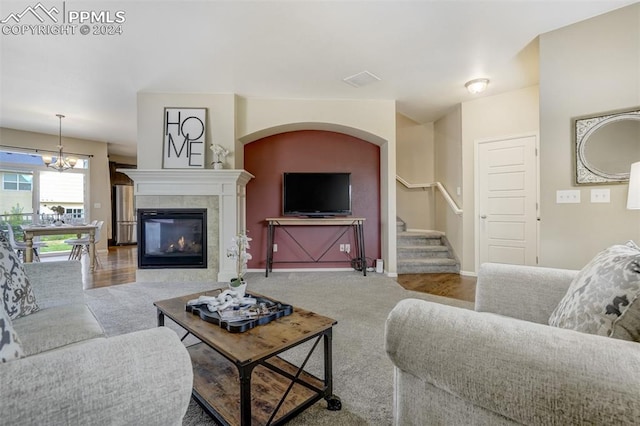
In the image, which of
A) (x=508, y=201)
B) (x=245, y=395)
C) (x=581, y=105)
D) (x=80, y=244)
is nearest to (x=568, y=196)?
(x=581, y=105)

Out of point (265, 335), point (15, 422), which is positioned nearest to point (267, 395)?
point (265, 335)

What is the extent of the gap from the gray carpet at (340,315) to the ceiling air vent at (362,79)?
8.65ft

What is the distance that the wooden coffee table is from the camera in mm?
1120

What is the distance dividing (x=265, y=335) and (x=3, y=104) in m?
5.97

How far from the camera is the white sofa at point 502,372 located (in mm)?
589

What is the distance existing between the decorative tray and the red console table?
2.58 m

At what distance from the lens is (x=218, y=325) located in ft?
4.59

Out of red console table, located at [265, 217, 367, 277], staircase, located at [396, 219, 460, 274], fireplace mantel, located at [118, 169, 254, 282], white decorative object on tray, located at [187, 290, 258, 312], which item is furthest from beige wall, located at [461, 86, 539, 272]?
white decorative object on tray, located at [187, 290, 258, 312]

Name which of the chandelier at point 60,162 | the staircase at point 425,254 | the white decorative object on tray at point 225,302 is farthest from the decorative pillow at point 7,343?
the chandelier at point 60,162

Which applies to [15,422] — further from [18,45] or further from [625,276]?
[18,45]

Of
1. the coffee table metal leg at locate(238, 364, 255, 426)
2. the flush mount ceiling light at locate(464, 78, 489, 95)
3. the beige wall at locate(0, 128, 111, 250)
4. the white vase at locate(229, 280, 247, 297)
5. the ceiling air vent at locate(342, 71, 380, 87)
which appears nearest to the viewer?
the coffee table metal leg at locate(238, 364, 255, 426)

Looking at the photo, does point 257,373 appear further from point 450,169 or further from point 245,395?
point 450,169

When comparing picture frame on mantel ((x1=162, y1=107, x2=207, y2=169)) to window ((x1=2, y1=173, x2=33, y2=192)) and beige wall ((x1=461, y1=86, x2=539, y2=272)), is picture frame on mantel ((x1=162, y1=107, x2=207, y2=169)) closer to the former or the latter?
beige wall ((x1=461, y1=86, x2=539, y2=272))

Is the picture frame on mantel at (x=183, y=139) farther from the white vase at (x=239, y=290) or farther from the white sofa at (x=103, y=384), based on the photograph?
the white sofa at (x=103, y=384)
